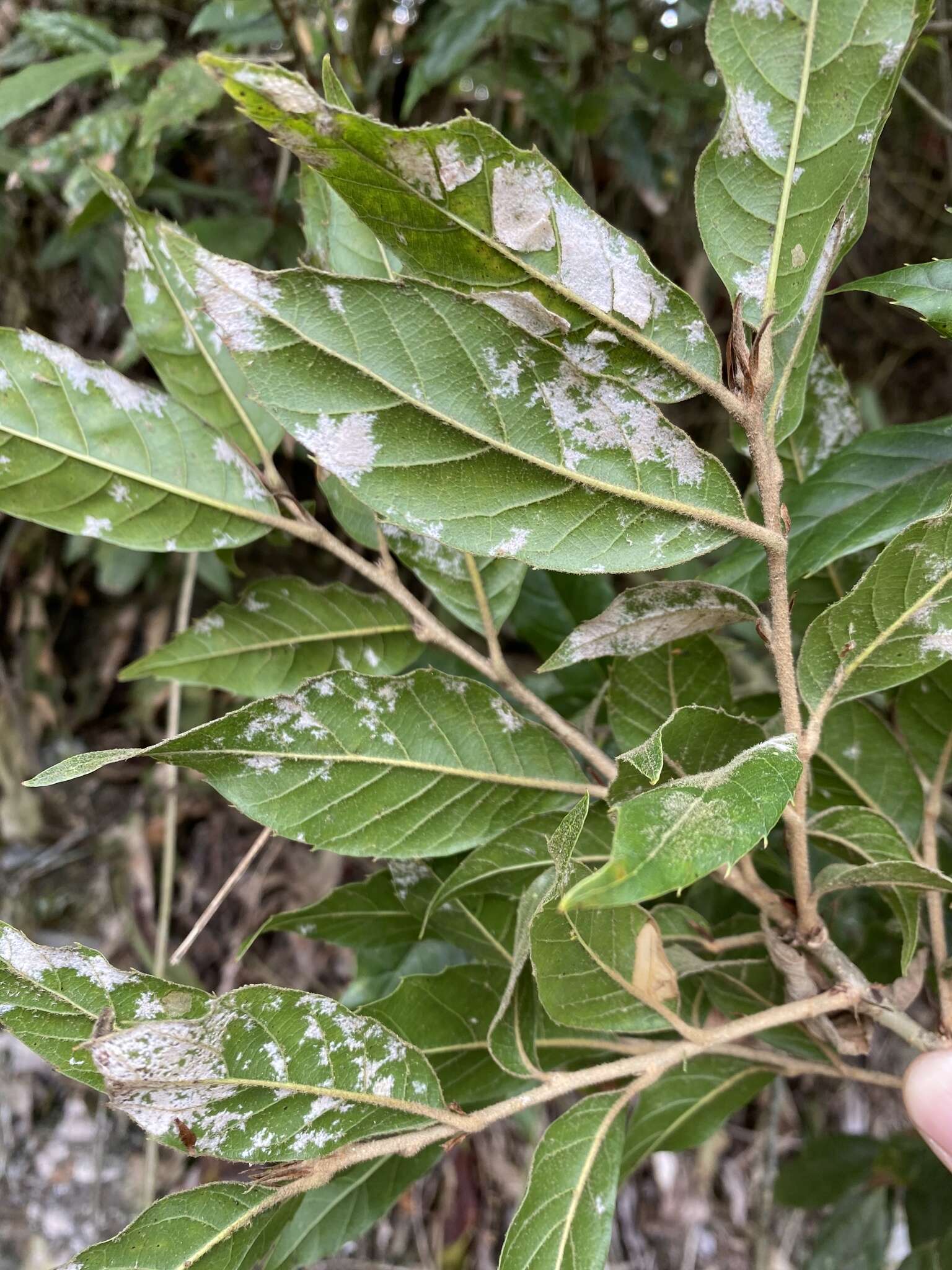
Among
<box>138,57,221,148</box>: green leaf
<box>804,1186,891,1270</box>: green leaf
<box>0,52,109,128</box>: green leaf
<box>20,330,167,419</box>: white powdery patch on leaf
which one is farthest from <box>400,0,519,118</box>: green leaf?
<box>804,1186,891,1270</box>: green leaf

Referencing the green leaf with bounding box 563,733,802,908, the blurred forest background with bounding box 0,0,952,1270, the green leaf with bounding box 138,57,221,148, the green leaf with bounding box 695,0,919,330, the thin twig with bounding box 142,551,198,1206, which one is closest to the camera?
the green leaf with bounding box 563,733,802,908

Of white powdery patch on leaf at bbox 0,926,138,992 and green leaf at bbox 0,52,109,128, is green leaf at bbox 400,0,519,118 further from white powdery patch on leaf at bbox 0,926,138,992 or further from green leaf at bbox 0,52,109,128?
white powdery patch on leaf at bbox 0,926,138,992

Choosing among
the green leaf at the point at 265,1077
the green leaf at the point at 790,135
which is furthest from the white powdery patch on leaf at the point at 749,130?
the green leaf at the point at 265,1077

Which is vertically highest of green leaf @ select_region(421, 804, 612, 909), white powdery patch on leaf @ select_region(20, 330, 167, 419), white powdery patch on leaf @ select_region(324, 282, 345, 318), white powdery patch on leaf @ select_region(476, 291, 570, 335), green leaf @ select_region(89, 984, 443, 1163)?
white powdery patch on leaf @ select_region(476, 291, 570, 335)

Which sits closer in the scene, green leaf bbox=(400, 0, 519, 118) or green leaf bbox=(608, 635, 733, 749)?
green leaf bbox=(608, 635, 733, 749)

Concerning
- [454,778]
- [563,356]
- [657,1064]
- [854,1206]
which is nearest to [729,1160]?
[854,1206]
